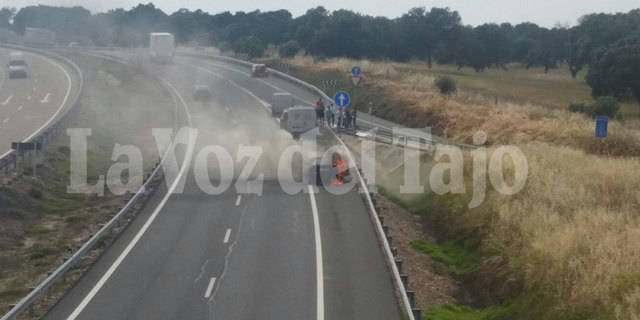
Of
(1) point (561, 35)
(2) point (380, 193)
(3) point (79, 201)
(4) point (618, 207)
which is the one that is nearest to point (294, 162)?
(2) point (380, 193)

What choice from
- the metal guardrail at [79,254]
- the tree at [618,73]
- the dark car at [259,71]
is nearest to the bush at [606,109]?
the tree at [618,73]

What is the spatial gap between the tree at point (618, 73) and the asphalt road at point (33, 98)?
51.0 meters

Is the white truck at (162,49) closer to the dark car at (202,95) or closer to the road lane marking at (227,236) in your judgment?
the dark car at (202,95)

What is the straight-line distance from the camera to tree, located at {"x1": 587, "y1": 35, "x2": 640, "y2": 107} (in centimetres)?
7450

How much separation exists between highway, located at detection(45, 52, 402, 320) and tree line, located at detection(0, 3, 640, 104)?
5741cm

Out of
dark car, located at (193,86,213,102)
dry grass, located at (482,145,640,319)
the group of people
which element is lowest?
dry grass, located at (482,145,640,319)

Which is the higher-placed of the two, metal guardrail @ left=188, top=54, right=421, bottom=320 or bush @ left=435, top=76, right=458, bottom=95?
bush @ left=435, top=76, right=458, bottom=95

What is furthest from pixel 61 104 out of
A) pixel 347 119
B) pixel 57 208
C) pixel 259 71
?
pixel 57 208

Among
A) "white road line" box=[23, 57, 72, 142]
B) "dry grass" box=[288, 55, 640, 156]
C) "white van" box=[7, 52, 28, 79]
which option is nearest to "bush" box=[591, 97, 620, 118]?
"dry grass" box=[288, 55, 640, 156]

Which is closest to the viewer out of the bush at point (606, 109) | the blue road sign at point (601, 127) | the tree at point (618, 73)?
the blue road sign at point (601, 127)

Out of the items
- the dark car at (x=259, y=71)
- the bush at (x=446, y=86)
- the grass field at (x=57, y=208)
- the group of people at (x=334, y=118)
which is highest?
the dark car at (x=259, y=71)

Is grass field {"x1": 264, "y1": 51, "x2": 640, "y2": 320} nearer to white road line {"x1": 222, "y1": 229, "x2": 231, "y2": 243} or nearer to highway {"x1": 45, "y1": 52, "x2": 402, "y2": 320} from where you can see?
highway {"x1": 45, "y1": 52, "x2": 402, "y2": 320}

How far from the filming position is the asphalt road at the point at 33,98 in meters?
44.8

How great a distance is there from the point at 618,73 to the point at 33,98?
5410 cm
